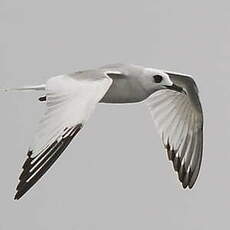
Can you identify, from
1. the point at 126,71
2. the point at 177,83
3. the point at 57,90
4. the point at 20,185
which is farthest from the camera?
the point at 177,83

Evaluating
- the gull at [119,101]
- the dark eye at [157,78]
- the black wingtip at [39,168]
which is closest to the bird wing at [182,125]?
the gull at [119,101]

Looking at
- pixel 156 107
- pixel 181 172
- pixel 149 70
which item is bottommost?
pixel 181 172

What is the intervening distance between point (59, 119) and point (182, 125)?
2.37ft

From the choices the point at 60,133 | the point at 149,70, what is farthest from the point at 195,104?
the point at 60,133

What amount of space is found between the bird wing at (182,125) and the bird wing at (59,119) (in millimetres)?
477

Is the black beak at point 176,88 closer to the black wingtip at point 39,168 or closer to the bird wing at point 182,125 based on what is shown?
the bird wing at point 182,125

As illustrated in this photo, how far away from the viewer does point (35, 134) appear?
1.45 m

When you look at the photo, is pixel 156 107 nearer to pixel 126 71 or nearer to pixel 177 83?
pixel 177 83

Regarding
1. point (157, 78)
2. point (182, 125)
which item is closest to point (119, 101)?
point (157, 78)

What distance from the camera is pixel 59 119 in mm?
1484

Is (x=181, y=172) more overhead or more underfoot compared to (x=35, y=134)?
more underfoot

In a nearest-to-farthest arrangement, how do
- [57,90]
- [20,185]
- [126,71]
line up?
[20,185]
[57,90]
[126,71]

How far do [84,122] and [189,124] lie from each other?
0.73 m

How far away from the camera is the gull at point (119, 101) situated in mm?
1426
